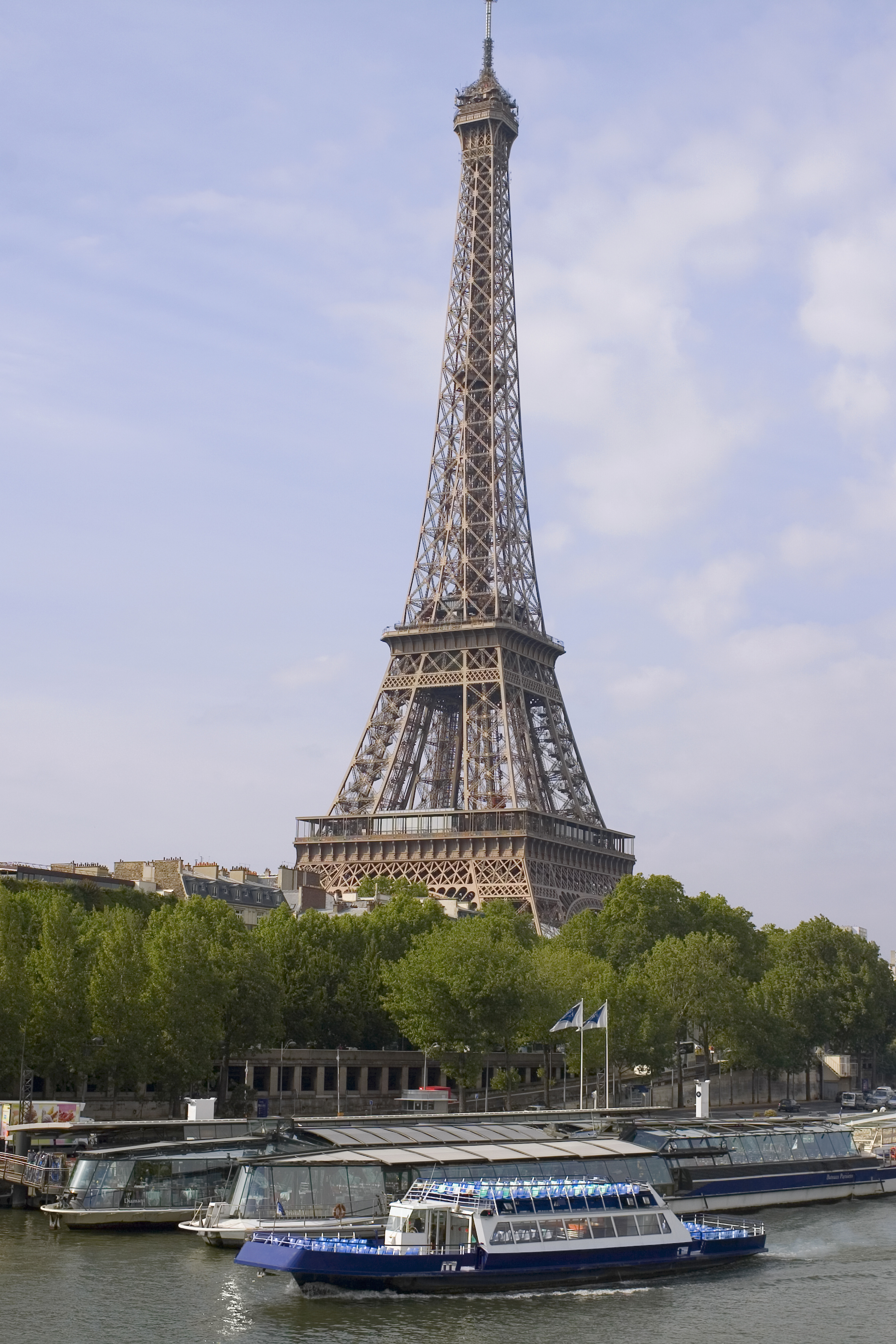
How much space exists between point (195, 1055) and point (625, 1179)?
2975 cm

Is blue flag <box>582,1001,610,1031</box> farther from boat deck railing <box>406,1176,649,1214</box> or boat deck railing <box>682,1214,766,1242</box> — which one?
boat deck railing <box>406,1176,649,1214</box>

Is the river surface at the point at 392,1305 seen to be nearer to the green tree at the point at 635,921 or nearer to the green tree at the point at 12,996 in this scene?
the green tree at the point at 12,996

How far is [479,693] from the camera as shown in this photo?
144m

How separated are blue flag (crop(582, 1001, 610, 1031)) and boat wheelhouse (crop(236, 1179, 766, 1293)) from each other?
2586 centimetres

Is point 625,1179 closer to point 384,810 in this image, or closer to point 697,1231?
point 697,1231

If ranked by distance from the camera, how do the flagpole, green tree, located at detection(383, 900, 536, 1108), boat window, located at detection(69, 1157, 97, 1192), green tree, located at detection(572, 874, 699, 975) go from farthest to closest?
green tree, located at detection(572, 874, 699, 975), green tree, located at detection(383, 900, 536, 1108), the flagpole, boat window, located at detection(69, 1157, 97, 1192)

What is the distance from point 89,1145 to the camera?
60.4 metres

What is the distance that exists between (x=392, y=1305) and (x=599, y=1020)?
1385 inches

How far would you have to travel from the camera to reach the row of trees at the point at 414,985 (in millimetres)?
77125

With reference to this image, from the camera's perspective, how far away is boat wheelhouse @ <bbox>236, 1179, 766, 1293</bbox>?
150 feet

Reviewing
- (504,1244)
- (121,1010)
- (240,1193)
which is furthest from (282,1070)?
(504,1244)

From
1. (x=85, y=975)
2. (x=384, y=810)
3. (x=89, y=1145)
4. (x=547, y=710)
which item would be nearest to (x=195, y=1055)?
(x=85, y=975)

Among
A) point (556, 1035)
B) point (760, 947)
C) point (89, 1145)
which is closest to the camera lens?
point (89, 1145)

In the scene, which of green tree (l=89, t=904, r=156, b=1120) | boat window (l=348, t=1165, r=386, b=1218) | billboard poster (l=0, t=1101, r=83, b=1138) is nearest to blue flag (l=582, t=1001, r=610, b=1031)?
green tree (l=89, t=904, r=156, b=1120)
